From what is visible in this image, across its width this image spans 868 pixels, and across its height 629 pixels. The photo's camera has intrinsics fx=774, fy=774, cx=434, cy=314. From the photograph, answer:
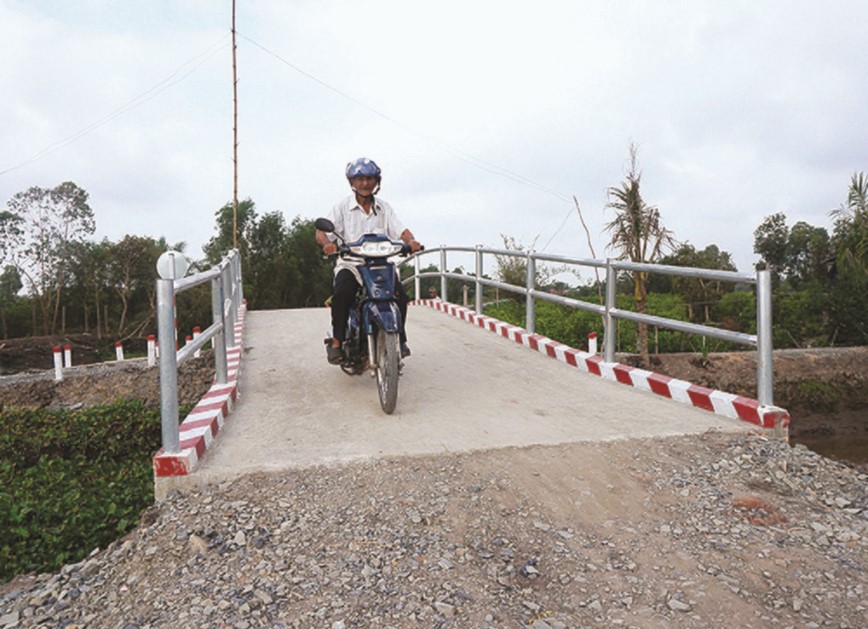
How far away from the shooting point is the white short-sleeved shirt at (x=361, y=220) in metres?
6.73

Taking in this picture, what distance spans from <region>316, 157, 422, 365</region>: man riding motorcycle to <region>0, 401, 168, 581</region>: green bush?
250cm

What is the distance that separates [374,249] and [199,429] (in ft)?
6.08

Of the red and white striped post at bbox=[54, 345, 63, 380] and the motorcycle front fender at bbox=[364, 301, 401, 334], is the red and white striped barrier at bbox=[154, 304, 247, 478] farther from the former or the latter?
the red and white striped post at bbox=[54, 345, 63, 380]

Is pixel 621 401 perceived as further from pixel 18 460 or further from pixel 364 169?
pixel 18 460

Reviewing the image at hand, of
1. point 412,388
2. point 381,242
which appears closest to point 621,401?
point 412,388

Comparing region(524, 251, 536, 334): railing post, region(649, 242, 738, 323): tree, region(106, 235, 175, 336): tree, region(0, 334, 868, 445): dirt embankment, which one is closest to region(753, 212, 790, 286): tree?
region(649, 242, 738, 323): tree

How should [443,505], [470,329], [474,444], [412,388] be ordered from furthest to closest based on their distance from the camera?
[470,329], [412,388], [474,444], [443,505]

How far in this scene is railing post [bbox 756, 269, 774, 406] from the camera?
5383mm

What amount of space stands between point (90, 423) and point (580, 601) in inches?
478

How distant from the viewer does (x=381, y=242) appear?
597 cm

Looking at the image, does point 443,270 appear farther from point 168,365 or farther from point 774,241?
point 774,241

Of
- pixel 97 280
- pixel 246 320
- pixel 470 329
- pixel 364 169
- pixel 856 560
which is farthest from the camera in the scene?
pixel 97 280

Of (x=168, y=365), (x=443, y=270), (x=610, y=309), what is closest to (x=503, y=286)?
(x=610, y=309)

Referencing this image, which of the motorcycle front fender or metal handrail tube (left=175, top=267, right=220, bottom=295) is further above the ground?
metal handrail tube (left=175, top=267, right=220, bottom=295)
